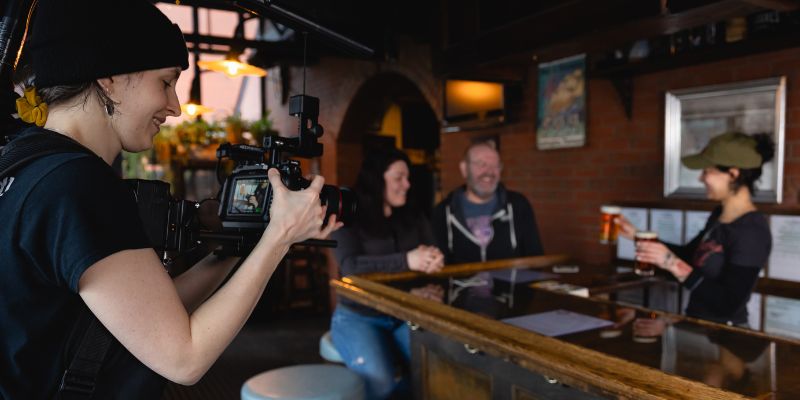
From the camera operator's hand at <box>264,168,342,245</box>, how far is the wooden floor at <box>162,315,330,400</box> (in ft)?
9.76

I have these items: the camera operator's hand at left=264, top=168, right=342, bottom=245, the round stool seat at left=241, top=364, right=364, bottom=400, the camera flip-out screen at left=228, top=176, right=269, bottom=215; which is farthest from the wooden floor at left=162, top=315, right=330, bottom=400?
the camera operator's hand at left=264, top=168, right=342, bottom=245

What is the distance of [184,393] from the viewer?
11.8 feet

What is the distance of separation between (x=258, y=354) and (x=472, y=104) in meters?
2.54

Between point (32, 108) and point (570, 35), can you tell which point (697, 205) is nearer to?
point (570, 35)

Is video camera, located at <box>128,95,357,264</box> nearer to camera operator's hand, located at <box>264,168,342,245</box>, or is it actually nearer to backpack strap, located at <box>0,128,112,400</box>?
camera operator's hand, located at <box>264,168,342,245</box>

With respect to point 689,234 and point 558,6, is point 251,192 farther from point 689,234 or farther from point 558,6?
point 689,234

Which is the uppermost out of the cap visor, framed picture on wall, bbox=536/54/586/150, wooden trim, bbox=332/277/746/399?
framed picture on wall, bbox=536/54/586/150

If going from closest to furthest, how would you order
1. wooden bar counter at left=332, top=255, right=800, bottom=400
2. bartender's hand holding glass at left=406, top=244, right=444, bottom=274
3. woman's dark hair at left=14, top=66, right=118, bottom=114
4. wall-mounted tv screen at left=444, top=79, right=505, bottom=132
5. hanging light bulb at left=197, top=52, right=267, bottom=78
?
1. woman's dark hair at left=14, top=66, right=118, bottom=114
2. wooden bar counter at left=332, top=255, right=800, bottom=400
3. bartender's hand holding glass at left=406, top=244, right=444, bottom=274
4. wall-mounted tv screen at left=444, top=79, right=505, bottom=132
5. hanging light bulb at left=197, top=52, right=267, bottom=78

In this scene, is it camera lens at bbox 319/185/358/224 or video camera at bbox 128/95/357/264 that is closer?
video camera at bbox 128/95/357/264

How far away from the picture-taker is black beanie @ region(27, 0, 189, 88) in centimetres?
82

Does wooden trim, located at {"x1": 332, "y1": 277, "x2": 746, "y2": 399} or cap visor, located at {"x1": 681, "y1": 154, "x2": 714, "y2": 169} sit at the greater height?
cap visor, located at {"x1": 681, "y1": 154, "x2": 714, "y2": 169}

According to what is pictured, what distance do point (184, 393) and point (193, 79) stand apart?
317cm

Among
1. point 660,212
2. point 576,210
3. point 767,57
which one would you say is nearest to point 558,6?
point 767,57

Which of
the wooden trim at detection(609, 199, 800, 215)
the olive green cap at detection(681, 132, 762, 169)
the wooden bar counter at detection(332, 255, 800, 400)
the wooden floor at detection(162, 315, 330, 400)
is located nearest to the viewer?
the wooden bar counter at detection(332, 255, 800, 400)
